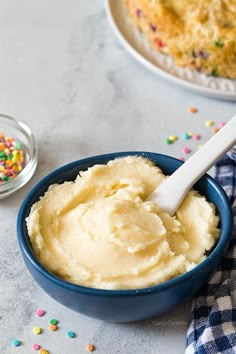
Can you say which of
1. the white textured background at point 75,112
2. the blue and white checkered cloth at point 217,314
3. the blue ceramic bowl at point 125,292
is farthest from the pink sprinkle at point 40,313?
the blue and white checkered cloth at point 217,314

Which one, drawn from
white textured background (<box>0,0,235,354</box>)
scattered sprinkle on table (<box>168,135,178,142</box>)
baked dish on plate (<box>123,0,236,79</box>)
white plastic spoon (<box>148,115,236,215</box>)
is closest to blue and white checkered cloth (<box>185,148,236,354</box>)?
white textured background (<box>0,0,235,354</box>)

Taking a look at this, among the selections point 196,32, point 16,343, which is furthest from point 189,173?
point 196,32

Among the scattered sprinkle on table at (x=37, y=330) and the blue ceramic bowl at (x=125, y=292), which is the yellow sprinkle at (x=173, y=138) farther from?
the scattered sprinkle on table at (x=37, y=330)

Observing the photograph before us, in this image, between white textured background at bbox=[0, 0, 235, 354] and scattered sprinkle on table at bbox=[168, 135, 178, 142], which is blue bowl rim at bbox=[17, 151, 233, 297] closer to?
white textured background at bbox=[0, 0, 235, 354]

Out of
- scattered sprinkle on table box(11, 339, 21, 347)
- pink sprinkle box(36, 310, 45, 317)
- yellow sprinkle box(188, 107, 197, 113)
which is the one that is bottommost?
scattered sprinkle on table box(11, 339, 21, 347)

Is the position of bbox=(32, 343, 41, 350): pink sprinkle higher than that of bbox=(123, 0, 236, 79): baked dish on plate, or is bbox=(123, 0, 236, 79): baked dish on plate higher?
bbox=(123, 0, 236, 79): baked dish on plate

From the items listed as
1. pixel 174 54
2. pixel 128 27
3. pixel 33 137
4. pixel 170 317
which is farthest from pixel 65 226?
pixel 128 27
